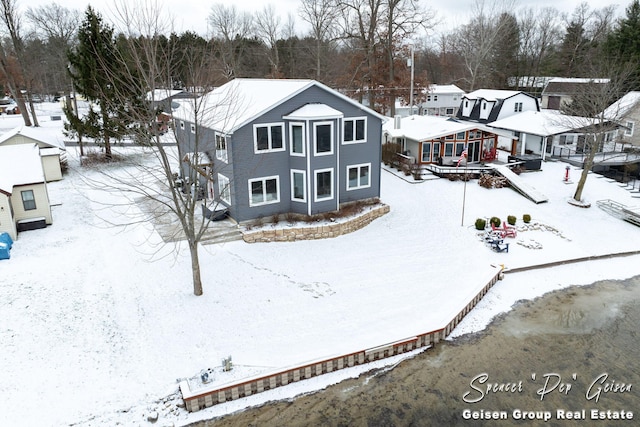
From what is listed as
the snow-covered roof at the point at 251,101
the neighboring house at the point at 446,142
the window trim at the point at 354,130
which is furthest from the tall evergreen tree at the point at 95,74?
the neighboring house at the point at 446,142

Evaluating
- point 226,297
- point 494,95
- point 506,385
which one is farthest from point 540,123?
point 226,297

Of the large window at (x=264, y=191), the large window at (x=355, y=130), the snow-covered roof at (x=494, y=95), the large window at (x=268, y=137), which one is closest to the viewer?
the large window at (x=268, y=137)

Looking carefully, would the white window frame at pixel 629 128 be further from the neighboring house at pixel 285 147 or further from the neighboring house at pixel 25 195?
the neighboring house at pixel 25 195

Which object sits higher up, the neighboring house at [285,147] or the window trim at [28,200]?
the neighboring house at [285,147]

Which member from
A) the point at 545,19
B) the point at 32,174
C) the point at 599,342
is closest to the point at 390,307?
the point at 599,342

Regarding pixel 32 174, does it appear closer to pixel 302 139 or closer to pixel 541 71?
pixel 302 139
